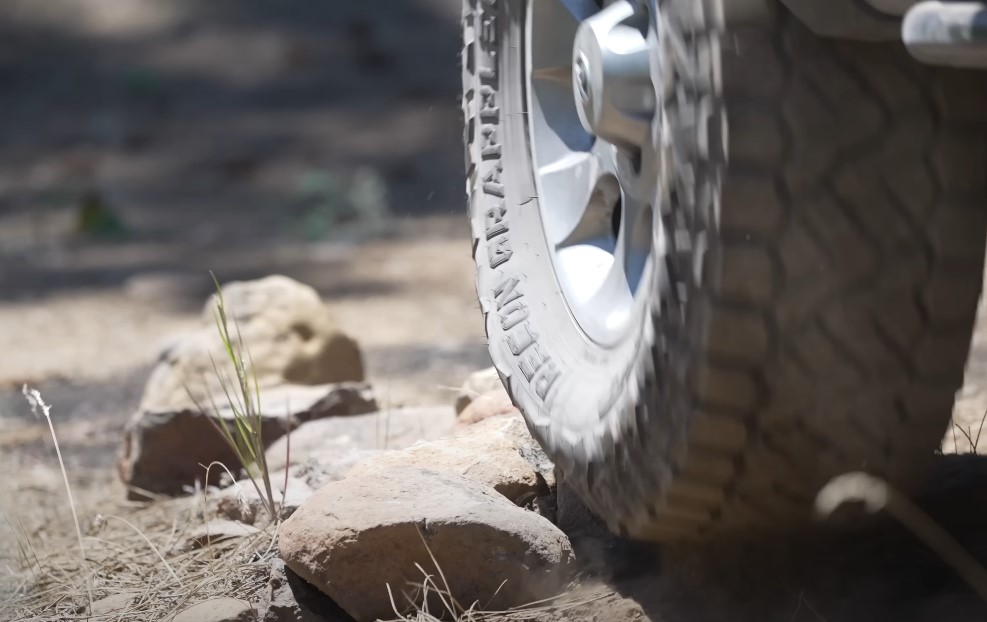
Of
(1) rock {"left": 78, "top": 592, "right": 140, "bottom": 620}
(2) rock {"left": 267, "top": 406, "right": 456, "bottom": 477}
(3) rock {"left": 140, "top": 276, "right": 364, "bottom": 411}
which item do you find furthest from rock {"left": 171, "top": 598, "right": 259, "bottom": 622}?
(3) rock {"left": 140, "top": 276, "right": 364, "bottom": 411}

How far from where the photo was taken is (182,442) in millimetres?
3111

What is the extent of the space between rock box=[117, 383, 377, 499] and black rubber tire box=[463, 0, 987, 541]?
5.32ft

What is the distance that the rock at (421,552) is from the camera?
188cm

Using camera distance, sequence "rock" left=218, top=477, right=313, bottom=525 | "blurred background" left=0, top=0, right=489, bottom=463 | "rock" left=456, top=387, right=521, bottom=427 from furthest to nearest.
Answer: "blurred background" left=0, top=0, right=489, bottom=463 < "rock" left=456, top=387, right=521, bottom=427 < "rock" left=218, top=477, right=313, bottom=525

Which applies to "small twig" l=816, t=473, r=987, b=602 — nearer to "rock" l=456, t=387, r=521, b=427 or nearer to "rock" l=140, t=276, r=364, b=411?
"rock" l=456, t=387, r=521, b=427

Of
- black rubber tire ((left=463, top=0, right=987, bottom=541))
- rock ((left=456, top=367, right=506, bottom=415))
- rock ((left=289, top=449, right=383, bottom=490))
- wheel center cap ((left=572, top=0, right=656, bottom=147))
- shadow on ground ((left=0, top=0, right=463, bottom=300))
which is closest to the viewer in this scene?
black rubber tire ((left=463, top=0, right=987, bottom=541))

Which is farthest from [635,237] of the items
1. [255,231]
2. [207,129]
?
[207,129]

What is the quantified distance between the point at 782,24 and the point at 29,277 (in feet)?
18.6

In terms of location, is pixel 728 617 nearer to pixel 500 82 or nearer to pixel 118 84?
pixel 500 82

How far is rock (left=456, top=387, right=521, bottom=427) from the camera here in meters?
2.69

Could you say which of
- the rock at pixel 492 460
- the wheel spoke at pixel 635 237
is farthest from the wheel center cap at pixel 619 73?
the rock at pixel 492 460

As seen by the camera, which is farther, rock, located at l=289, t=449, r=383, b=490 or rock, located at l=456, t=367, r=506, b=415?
rock, located at l=456, t=367, r=506, b=415

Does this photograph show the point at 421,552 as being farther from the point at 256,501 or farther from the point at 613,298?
the point at 256,501

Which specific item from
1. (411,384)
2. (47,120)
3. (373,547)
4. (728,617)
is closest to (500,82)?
(373,547)
